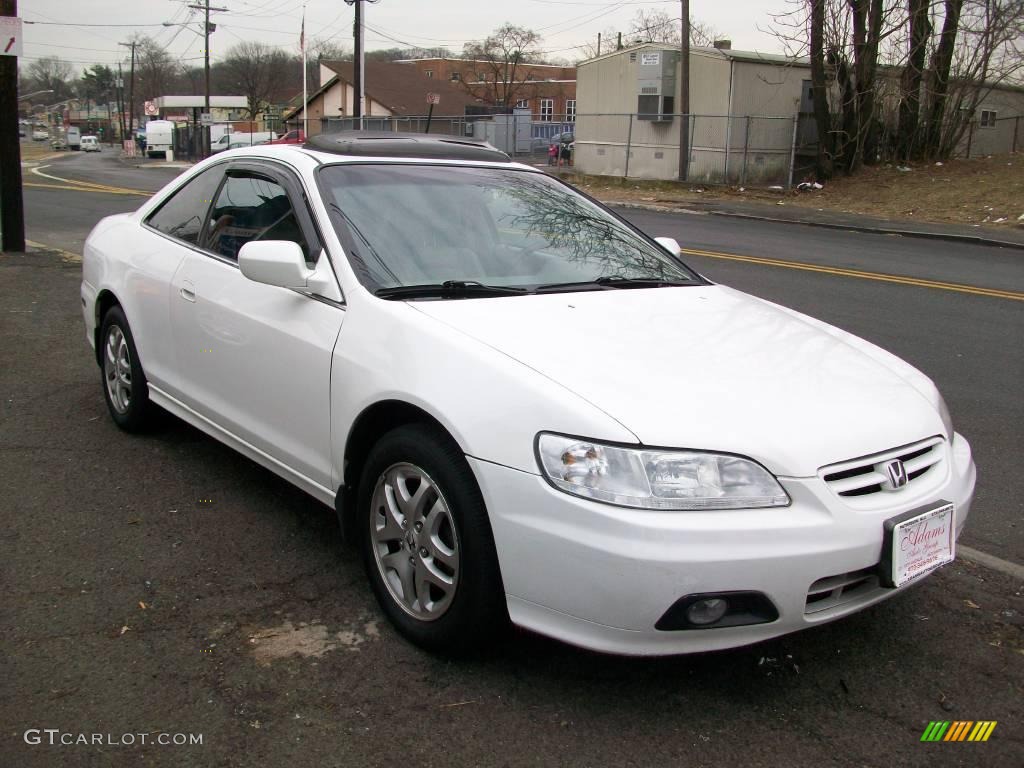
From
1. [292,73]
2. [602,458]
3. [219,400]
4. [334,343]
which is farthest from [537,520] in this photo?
[292,73]

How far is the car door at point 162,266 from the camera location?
4.64 meters

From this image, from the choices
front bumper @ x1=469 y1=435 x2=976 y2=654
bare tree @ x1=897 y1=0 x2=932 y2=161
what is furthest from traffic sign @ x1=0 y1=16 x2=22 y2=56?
bare tree @ x1=897 y1=0 x2=932 y2=161

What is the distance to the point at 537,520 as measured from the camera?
267 centimetres

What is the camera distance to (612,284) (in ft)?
12.9

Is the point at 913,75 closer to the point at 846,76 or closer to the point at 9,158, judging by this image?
the point at 846,76

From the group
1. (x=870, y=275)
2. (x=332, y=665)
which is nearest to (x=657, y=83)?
(x=870, y=275)

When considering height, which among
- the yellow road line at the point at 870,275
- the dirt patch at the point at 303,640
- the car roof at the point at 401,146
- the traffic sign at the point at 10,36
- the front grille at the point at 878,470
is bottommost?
the dirt patch at the point at 303,640

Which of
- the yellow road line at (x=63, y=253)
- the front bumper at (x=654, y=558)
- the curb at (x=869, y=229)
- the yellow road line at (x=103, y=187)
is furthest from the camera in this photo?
the yellow road line at (x=103, y=187)

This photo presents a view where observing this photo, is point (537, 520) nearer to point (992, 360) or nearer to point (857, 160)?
point (992, 360)

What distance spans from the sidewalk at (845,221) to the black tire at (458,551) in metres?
15.6

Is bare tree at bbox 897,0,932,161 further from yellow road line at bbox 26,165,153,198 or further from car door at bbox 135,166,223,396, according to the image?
car door at bbox 135,166,223,396

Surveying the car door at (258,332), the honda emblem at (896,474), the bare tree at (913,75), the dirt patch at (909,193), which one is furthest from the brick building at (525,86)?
the honda emblem at (896,474)

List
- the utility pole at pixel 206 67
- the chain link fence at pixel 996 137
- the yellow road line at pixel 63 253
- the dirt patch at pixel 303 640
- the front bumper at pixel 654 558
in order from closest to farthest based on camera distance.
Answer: the front bumper at pixel 654 558, the dirt patch at pixel 303 640, the yellow road line at pixel 63 253, the chain link fence at pixel 996 137, the utility pole at pixel 206 67

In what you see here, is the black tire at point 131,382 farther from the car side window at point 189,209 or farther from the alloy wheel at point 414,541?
the alloy wheel at point 414,541
